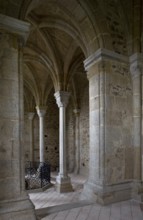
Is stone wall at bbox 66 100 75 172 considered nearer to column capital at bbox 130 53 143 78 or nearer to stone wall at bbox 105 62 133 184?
stone wall at bbox 105 62 133 184

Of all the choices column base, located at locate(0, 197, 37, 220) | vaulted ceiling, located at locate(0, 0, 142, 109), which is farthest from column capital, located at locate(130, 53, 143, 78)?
column base, located at locate(0, 197, 37, 220)

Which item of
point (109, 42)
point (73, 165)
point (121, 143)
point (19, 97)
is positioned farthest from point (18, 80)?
point (73, 165)

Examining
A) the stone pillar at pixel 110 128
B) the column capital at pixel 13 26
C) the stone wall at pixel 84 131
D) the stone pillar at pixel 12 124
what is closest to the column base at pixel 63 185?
the stone pillar at pixel 110 128

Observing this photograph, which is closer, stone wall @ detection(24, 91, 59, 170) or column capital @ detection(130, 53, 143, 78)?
column capital @ detection(130, 53, 143, 78)

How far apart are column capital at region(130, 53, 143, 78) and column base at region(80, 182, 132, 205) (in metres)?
2.49

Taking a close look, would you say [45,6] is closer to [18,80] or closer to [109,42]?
[109,42]

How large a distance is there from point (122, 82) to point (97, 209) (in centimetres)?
268

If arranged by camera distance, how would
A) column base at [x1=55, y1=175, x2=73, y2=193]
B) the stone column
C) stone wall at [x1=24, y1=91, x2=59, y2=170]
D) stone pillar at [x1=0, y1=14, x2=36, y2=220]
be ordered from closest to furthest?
stone pillar at [x1=0, y1=14, x2=36, y2=220] → the stone column → column base at [x1=55, y1=175, x2=73, y2=193] → stone wall at [x1=24, y1=91, x2=59, y2=170]

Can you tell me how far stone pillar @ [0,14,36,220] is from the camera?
2748 mm

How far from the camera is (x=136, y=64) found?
4176 millimetres

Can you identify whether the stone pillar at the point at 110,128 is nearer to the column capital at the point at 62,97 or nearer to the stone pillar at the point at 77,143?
the column capital at the point at 62,97

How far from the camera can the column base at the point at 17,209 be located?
2.61 m

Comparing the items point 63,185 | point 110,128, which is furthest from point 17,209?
Answer: point 63,185

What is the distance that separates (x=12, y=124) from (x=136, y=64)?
300 cm
